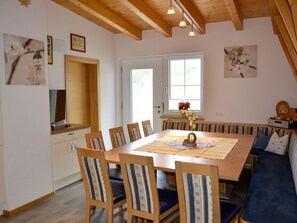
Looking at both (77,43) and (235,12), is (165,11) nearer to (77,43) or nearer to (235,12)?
(235,12)

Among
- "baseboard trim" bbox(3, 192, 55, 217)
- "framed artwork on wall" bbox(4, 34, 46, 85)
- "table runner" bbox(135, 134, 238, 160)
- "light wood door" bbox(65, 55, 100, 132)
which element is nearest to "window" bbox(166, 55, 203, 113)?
"light wood door" bbox(65, 55, 100, 132)

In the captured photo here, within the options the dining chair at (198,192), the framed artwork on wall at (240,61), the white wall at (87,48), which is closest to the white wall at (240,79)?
the framed artwork on wall at (240,61)

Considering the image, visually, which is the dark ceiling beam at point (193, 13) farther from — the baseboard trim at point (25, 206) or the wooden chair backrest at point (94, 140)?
the baseboard trim at point (25, 206)

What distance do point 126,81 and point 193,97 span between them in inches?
63.0

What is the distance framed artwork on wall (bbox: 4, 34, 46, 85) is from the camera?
3057 millimetres

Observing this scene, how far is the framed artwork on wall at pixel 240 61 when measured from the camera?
4.78 metres

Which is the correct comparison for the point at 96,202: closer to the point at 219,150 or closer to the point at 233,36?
the point at 219,150

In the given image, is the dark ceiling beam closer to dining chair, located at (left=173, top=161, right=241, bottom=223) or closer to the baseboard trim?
dining chair, located at (left=173, top=161, right=241, bottom=223)

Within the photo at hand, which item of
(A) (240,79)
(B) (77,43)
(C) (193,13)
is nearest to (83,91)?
(B) (77,43)

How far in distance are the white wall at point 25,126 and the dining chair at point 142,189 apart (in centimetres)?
167

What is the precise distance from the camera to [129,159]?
212 centimetres

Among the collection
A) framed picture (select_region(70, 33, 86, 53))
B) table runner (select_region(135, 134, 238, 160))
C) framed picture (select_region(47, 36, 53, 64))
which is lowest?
table runner (select_region(135, 134, 238, 160))

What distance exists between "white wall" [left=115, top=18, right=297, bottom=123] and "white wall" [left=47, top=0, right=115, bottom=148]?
1.08m

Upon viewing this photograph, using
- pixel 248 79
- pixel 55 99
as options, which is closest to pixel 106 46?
pixel 55 99
